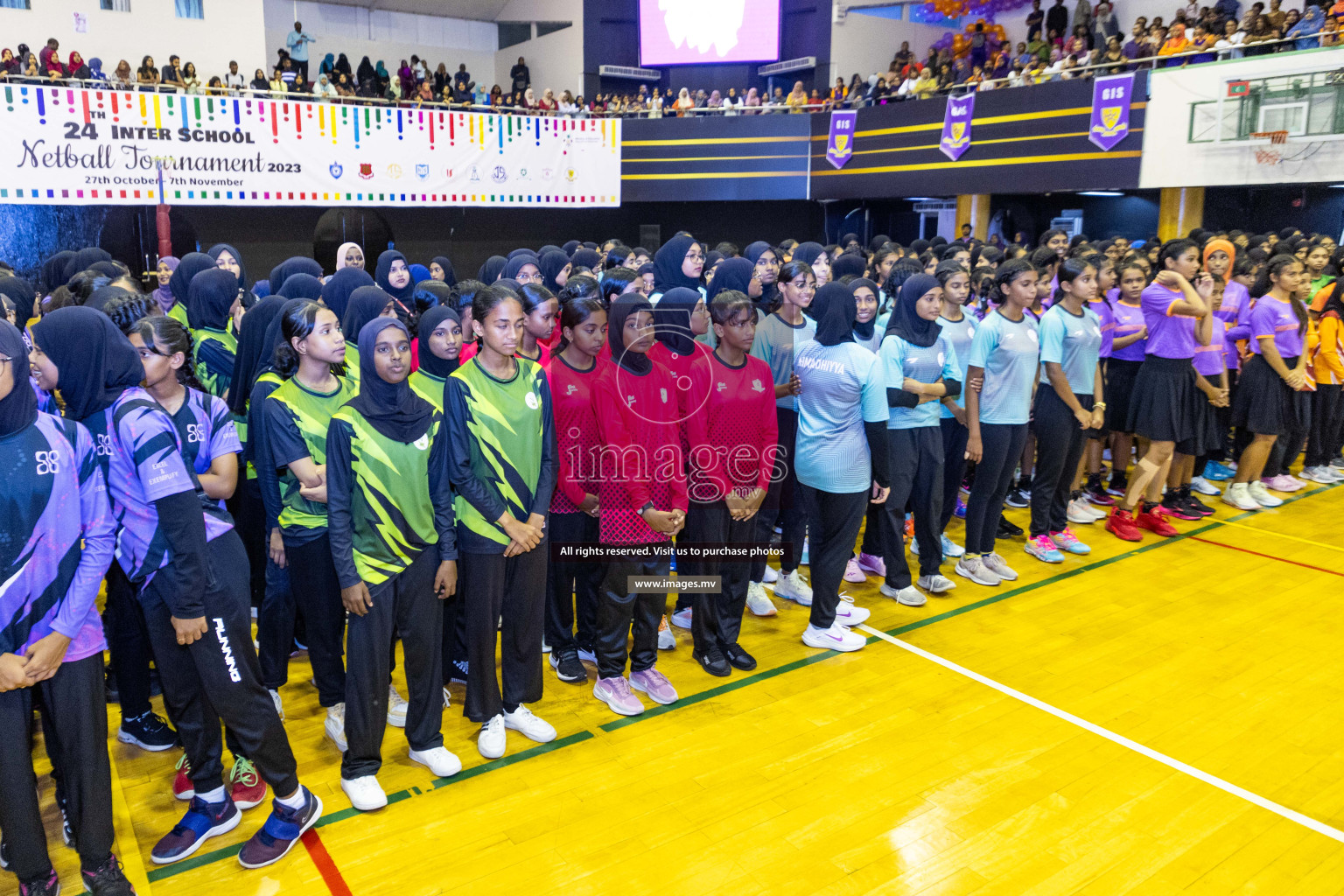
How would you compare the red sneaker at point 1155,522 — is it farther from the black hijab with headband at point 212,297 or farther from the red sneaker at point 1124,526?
the black hijab with headband at point 212,297

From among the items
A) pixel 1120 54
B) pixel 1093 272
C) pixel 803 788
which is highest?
pixel 1120 54

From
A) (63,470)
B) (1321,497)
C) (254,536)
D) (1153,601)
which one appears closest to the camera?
(63,470)

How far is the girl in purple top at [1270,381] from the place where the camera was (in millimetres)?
6039

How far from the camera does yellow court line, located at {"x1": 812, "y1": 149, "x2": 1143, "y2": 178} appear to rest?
39.5ft

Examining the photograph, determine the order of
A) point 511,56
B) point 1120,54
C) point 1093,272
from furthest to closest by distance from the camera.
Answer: point 511,56 → point 1120,54 → point 1093,272

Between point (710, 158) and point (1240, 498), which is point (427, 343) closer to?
point (1240, 498)

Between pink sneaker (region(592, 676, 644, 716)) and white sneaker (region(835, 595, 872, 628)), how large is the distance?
3.96 ft

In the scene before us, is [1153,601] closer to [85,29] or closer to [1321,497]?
[1321,497]

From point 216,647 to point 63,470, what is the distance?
658 millimetres

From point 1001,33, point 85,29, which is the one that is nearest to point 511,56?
point 85,29

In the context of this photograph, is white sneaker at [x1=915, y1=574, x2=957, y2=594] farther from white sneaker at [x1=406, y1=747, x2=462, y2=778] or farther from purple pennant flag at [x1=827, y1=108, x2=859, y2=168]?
purple pennant flag at [x1=827, y1=108, x2=859, y2=168]

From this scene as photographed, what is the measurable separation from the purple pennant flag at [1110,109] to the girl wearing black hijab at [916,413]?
9.26m

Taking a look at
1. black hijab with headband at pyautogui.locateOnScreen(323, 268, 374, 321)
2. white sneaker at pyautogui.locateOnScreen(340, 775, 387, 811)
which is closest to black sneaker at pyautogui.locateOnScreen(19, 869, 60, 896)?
white sneaker at pyautogui.locateOnScreen(340, 775, 387, 811)

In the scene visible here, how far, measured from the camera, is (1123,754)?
3303 millimetres
